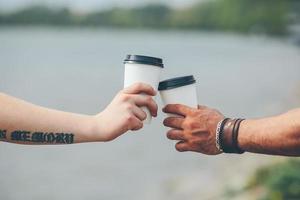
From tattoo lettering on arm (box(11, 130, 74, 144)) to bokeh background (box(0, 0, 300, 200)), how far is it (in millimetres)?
4113

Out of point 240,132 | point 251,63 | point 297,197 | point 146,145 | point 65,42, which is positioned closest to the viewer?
point 240,132

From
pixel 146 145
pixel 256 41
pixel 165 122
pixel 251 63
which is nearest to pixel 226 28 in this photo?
pixel 256 41

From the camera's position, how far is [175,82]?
1904 mm

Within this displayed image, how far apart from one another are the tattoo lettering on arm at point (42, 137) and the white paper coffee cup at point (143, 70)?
256 mm

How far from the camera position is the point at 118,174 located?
7730 mm

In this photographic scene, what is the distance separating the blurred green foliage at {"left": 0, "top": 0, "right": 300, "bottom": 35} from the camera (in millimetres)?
8102

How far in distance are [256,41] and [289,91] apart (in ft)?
3.29

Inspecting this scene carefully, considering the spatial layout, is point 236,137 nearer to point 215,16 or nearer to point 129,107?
point 129,107

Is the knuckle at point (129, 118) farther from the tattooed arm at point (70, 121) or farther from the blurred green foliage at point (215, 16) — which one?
the blurred green foliage at point (215, 16)

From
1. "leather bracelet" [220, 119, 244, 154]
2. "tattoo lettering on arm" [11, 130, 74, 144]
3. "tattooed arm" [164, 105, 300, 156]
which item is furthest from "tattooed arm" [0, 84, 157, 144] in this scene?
"leather bracelet" [220, 119, 244, 154]

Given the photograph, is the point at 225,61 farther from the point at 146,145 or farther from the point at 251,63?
the point at 146,145

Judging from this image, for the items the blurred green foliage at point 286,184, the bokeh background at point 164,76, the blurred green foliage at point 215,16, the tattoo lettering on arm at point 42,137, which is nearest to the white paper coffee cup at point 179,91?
the tattoo lettering on arm at point 42,137

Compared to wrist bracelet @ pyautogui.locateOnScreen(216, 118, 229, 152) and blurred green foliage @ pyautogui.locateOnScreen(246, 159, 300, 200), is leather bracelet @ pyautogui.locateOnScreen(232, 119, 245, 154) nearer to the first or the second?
wrist bracelet @ pyautogui.locateOnScreen(216, 118, 229, 152)

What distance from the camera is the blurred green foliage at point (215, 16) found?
8.10 m
